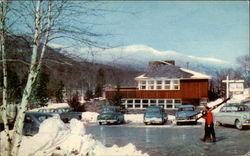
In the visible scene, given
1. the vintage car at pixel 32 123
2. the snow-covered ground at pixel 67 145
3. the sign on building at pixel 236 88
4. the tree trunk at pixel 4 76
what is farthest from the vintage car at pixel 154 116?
the tree trunk at pixel 4 76

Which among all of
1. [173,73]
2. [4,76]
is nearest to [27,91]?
[4,76]

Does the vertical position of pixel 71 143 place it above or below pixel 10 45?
below

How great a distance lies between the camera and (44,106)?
13.2 meters

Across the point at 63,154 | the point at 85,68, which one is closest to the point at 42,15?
the point at 85,68

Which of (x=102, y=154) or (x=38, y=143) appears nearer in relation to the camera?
(x=102, y=154)

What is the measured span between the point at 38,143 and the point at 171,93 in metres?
17.8

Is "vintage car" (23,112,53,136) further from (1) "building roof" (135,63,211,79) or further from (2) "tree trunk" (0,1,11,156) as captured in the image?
(1) "building roof" (135,63,211,79)

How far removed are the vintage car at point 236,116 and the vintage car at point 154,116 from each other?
6.44 m

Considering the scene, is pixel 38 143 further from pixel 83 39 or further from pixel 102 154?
pixel 83 39

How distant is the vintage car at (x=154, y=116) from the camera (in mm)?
20734

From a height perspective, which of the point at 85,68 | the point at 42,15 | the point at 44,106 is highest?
the point at 42,15

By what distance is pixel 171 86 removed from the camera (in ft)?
91.0

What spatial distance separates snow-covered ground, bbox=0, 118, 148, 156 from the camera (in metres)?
8.97

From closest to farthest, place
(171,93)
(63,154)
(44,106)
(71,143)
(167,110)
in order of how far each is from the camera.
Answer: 1. (63,154)
2. (71,143)
3. (44,106)
4. (167,110)
5. (171,93)
